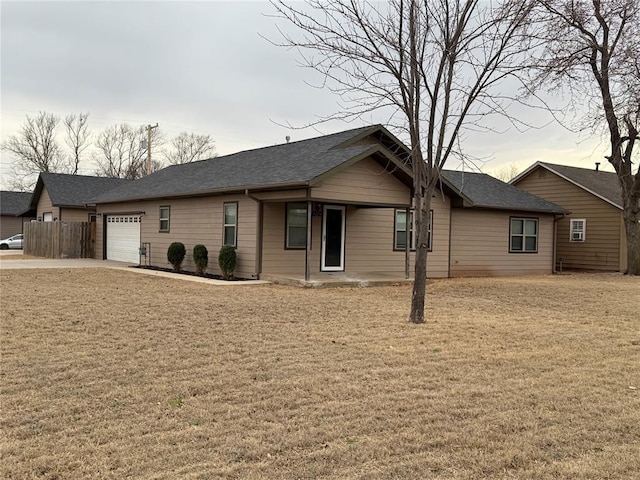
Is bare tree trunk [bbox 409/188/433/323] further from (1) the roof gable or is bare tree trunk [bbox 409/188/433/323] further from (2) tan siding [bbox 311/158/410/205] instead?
(1) the roof gable

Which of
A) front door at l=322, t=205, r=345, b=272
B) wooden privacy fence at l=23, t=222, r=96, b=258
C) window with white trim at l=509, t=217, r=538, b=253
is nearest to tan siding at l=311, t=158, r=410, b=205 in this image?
front door at l=322, t=205, r=345, b=272

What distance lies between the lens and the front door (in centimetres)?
1589

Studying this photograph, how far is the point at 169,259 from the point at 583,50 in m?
15.4

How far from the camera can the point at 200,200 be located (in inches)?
695

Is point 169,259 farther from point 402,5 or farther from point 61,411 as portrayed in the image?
point 61,411

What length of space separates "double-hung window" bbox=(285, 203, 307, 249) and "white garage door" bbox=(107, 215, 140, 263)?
834 cm

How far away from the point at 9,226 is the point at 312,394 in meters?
41.4

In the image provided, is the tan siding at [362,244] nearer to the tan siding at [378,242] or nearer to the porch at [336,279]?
the tan siding at [378,242]

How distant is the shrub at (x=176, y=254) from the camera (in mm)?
17638

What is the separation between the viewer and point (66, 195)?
95.9 ft

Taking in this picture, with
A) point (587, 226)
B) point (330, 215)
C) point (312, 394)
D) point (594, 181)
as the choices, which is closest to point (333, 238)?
point (330, 215)

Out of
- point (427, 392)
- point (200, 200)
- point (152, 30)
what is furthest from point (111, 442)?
point (200, 200)

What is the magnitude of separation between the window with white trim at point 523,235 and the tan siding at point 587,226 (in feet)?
13.6

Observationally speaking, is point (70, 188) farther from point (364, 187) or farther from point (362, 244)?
point (364, 187)
